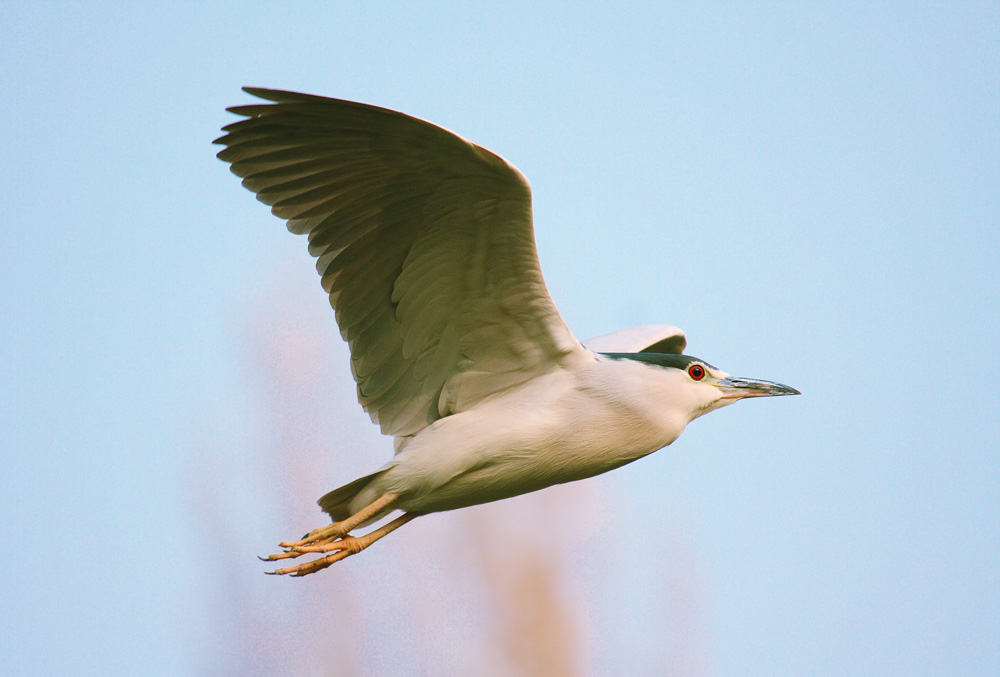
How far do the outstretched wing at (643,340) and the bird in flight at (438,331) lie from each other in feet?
4.73

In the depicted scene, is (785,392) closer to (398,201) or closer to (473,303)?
(473,303)

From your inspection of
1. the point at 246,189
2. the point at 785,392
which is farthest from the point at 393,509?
the point at 785,392

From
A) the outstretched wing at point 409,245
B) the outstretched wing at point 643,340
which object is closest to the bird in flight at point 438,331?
the outstretched wing at point 409,245

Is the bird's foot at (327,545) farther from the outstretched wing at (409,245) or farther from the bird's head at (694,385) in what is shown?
the bird's head at (694,385)

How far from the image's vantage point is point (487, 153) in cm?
502

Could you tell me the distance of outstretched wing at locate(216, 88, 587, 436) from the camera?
5.22 m

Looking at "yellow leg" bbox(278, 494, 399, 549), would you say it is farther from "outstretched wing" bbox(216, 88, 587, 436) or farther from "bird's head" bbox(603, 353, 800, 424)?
"bird's head" bbox(603, 353, 800, 424)

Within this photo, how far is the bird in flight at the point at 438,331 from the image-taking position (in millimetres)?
5297

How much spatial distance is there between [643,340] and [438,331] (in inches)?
91.8

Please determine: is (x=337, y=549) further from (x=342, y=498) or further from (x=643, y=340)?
(x=643, y=340)

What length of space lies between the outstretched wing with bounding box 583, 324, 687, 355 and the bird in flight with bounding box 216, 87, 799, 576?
1441 millimetres

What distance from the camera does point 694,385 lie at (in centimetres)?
605

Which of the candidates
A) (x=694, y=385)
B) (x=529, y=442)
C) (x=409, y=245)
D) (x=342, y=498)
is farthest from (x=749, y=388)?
(x=342, y=498)

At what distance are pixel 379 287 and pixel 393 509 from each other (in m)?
1.19
